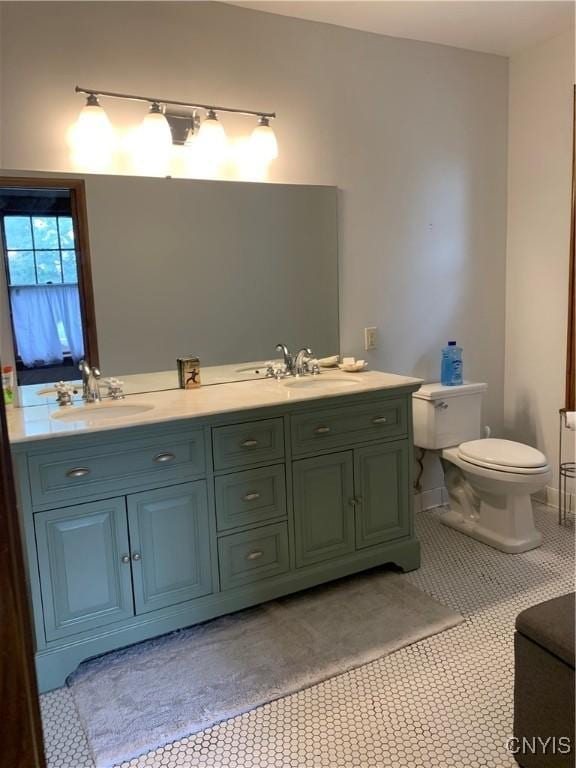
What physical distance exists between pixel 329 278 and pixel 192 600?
5.23 ft

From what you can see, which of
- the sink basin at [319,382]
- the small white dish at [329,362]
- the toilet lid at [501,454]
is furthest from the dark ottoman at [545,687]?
the small white dish at [329,362]

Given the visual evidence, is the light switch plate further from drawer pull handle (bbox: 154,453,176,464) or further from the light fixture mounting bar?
drawer pull handle (bbox: 154,453,176,464)

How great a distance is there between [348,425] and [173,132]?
140 centimetres

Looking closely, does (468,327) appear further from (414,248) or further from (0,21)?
(0,21)

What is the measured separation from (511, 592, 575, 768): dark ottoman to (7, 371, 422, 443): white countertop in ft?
3.60

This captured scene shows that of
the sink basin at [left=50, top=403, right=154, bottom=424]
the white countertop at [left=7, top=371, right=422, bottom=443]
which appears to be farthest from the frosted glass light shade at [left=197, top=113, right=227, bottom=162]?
the sink basin at [left=50, top=403, right=154, bottom=424]

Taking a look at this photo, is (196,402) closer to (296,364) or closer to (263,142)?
(296,364)

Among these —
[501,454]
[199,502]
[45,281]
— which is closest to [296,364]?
[199,502]

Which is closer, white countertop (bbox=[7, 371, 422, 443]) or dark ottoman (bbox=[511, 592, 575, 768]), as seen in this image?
dark ottoman (bbox=[511, 592, 575, 768])

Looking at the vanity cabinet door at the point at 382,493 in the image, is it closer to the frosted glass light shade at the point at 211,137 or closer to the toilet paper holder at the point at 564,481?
the toilet paper holder at the point at 564,481

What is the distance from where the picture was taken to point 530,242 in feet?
10.8

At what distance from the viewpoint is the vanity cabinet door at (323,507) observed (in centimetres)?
234

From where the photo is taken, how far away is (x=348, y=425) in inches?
94.7

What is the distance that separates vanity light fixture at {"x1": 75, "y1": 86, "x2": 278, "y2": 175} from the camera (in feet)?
7.44
